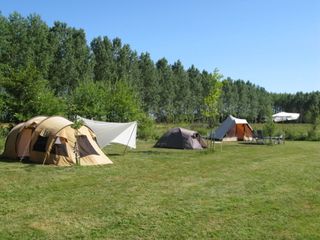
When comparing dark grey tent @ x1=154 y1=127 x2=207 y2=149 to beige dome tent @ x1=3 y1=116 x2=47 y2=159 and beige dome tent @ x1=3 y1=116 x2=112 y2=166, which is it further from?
beige dome tent @ x1=3 y1=116 x2=47 y2=159

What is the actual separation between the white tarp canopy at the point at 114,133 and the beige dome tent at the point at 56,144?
1640 mm

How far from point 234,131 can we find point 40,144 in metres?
18.5

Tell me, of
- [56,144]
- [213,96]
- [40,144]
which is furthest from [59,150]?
[213,96]

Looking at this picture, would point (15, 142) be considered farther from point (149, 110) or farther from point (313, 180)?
point (149, 110)

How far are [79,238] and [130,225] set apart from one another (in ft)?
3.42

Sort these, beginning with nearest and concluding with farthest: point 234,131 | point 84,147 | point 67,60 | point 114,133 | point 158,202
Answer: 1. point 158,202
2. point 84,147
3. point 114,133
4. point 234,131
5. point 67,60

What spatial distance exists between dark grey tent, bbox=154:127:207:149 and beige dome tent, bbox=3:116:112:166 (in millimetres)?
8195

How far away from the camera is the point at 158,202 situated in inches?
356

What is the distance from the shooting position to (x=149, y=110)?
5694cm

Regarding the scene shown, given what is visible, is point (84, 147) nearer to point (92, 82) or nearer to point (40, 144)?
point (40, 144)

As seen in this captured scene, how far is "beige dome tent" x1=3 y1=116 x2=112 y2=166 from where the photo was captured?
14.1m

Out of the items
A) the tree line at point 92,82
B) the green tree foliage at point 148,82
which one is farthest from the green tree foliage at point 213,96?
the green tree foliage at point 148,82

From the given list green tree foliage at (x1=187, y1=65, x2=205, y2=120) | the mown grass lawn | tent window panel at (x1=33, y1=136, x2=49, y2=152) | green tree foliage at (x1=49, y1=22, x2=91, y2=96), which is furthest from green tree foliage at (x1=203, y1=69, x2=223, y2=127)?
green tree foliage at (x1=187, y1=65, x2=205, y2=120)

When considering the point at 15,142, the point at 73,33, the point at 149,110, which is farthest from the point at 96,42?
the point at 15,142
